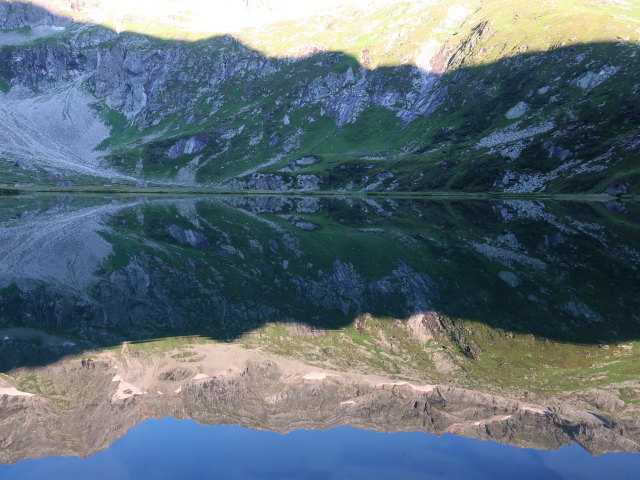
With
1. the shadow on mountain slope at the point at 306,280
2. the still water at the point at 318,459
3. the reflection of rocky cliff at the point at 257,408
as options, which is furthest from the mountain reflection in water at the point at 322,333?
the still water at the point at 318,459

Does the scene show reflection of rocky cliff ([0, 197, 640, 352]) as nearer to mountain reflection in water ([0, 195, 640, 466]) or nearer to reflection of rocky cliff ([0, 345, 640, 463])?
mountain reflection in water ([0, 195, 640, 466])

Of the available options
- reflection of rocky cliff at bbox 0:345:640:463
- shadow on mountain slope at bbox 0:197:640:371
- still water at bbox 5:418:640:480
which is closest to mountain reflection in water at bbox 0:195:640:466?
reflection of rocky cliff at bbox 0:345:640:463

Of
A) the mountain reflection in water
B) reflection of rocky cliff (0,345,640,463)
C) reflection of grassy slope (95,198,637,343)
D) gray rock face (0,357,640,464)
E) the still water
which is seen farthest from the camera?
reflection of grassy slope (95,198,637,343)

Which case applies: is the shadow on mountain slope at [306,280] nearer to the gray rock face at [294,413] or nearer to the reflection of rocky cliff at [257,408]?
the reflection of rocky cliff at [257,408]

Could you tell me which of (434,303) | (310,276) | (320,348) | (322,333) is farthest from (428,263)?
(320,348)

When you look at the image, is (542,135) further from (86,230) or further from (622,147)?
(86,230)
